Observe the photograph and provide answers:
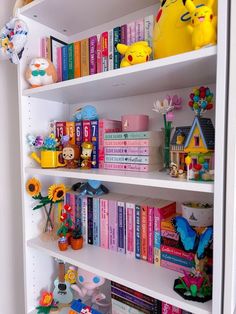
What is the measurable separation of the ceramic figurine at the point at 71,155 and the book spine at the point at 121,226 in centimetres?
23

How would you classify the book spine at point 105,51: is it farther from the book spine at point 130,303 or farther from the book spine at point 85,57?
the book spine at point 130,303

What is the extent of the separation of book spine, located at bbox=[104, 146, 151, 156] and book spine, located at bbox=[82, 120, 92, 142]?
10cm

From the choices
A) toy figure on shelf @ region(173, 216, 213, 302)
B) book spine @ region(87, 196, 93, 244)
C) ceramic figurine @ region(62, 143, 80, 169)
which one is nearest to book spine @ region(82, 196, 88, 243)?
book spine @ region(87, 196, 93, 244)

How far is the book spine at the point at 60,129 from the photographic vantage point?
95 centimetres

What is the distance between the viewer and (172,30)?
60 cm

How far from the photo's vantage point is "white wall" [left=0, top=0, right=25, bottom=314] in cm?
110

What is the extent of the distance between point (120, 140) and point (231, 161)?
1.24 feet

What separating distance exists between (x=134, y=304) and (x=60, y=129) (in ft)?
2.34

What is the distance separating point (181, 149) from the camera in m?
0.64

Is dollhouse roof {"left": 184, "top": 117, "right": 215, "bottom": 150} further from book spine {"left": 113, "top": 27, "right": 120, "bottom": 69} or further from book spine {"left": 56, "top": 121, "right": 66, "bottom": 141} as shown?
book spine {"left": 56, "top": 121, "right": 66, "bottom": 141}

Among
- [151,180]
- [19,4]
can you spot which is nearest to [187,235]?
[151,180]

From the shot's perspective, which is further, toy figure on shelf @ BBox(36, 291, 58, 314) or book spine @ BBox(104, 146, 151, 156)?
toy figure on shelf @ BBox(36, 291, 58, 314)

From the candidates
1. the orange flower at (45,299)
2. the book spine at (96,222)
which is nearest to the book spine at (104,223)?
the book spine at (96,222)

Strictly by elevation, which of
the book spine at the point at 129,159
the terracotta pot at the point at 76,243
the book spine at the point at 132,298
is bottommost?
the book spine at the point at 132,298
